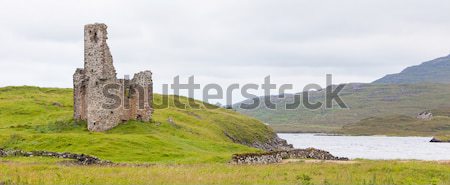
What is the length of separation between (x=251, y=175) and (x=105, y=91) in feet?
131

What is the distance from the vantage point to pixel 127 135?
6262 centimetres

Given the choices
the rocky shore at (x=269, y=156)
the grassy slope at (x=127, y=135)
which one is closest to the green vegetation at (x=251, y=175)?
the rocky shore at (x=269, y=156)

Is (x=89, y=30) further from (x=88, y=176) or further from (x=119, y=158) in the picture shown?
(x=88, y=176)

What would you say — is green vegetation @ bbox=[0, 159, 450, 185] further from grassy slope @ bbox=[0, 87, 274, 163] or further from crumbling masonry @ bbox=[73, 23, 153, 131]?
crumbling masonry @ bbox=[73, 23, 153, 131]

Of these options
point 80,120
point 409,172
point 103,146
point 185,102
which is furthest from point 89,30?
point 185,102

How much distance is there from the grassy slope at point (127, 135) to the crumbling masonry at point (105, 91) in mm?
1447

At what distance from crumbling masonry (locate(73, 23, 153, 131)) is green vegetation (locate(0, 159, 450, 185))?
109ft

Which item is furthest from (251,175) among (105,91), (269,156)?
(105,91)

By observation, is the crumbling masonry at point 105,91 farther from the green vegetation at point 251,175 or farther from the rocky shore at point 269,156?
the green vegetation at point 251,175

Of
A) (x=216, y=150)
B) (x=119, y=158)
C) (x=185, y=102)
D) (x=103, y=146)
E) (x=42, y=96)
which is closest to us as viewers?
(x=119, y=158)

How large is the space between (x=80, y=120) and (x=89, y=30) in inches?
444

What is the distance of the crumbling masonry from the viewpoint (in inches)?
2682

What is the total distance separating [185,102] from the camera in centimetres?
13488

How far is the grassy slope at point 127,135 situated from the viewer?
53812 mm
